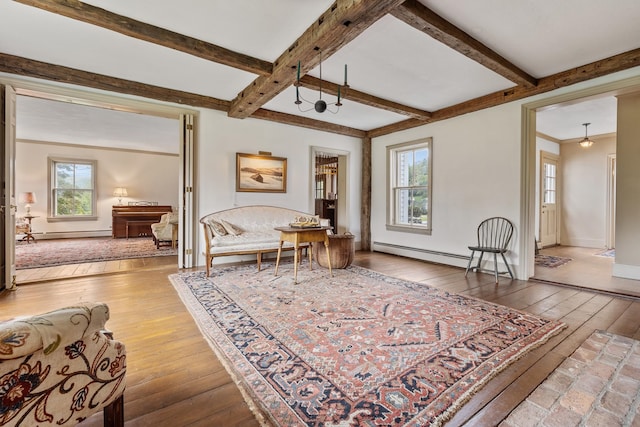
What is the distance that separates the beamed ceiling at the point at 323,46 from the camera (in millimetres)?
2318

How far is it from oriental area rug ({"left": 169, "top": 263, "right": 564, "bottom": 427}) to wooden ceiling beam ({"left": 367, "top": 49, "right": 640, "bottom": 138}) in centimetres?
281

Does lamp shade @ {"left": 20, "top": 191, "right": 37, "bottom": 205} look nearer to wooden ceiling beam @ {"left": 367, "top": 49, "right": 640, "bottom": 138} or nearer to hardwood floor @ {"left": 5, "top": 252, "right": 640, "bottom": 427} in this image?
hardwood floor @ {"left": 5, "top": 252, "right": 640, "bottom": 427}

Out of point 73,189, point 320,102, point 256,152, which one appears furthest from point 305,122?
point 73,189

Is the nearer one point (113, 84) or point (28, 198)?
point (113, 84)

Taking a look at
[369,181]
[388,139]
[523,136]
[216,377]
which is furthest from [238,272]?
[523,136]

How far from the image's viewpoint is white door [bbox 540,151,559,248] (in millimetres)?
6535

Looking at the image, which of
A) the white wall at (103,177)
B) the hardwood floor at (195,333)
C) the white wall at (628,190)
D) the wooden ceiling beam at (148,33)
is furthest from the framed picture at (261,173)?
the white wall at (628,190)

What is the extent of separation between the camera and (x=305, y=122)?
5449mm

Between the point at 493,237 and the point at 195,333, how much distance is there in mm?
4126

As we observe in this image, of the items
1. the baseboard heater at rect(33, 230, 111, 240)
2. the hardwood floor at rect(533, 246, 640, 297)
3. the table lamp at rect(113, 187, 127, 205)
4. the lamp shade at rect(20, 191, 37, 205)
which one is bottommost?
the hardwood floor at rect(533, 246, 640, 297)

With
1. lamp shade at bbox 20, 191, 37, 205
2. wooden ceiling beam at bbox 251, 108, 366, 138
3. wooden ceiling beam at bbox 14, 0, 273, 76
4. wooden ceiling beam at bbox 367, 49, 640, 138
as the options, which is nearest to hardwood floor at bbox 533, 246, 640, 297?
wooden ceiling beam at bbox 367, 49, 640, 138

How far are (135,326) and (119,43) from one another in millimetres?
2729

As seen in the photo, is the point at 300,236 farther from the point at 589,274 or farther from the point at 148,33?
the point at 589,274

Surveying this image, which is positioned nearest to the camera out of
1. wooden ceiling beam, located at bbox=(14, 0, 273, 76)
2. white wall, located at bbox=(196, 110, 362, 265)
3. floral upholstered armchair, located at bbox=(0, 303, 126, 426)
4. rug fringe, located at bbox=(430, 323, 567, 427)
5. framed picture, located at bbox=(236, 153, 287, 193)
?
floral upholstered armchair, located at bbox=(0, 303, 126, 426)
